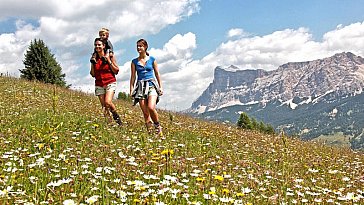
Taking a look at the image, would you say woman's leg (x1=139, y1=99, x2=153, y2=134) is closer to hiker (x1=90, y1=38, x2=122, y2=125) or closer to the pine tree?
hiker (x1=90, y1=38, x2=122, y2=125)

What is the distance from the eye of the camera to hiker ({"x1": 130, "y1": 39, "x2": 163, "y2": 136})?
959 cm

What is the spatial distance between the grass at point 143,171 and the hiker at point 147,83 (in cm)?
65

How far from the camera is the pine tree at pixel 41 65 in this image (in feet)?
118

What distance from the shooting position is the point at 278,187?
5637 millimetres

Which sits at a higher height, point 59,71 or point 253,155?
point 59,71

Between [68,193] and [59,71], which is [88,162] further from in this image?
[59,71]

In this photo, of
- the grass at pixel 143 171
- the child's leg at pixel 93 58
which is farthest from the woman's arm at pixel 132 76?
the grass at pixel 143 171

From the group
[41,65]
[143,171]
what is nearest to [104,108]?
[143,171]

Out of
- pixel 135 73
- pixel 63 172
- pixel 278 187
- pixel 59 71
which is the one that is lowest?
pixel 278 187

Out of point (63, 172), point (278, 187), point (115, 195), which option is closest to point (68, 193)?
point (115, 195)

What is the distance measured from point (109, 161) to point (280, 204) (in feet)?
7.85

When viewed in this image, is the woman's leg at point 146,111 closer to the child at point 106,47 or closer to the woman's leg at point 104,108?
the woman's leg at point 104,108

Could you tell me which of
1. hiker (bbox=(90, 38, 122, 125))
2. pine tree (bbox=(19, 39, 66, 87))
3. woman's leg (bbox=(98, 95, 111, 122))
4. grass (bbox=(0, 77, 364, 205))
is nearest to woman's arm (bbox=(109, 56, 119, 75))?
hiker (bbox=(90, 38, 122, 125))

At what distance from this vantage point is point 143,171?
204 inches
